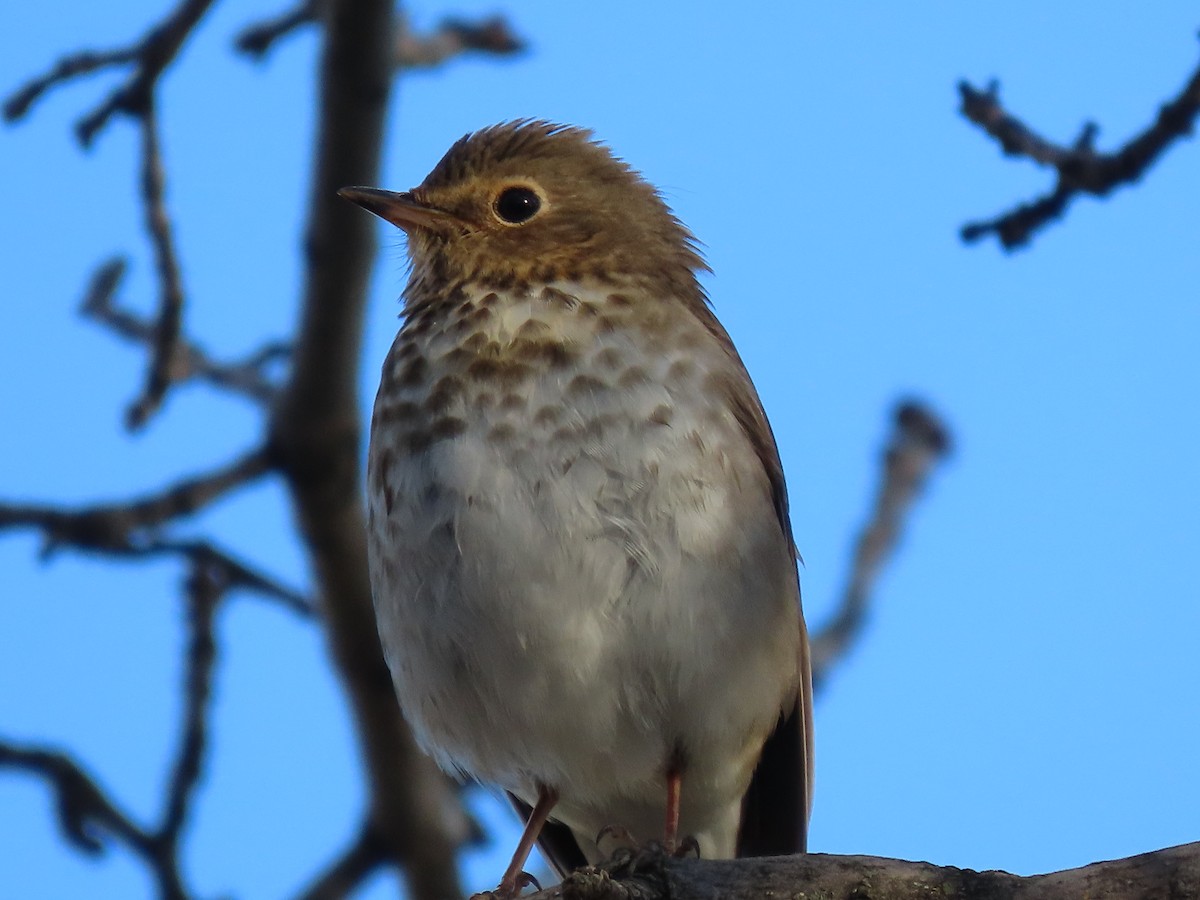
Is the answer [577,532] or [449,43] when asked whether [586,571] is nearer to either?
[577,532]

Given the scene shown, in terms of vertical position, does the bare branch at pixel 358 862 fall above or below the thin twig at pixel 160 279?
below

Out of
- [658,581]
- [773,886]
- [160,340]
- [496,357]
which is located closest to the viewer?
[773,886]

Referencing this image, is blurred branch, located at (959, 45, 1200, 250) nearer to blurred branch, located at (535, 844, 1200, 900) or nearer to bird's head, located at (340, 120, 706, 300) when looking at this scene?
bird's head, located at (340, 120, 706, 300)

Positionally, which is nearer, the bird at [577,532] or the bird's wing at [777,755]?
the bird at [577,532]

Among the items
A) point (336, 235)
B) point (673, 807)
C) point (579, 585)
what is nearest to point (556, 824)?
point (673, 807)

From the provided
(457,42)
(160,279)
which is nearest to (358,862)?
(160,279)

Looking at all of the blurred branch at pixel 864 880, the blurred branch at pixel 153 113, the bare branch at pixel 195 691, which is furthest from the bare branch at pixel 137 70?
the blurred branch at pixel 864 880

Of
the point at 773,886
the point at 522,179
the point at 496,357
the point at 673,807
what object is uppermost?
the point at 522,179

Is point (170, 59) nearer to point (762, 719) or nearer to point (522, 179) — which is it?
point (522, 179)

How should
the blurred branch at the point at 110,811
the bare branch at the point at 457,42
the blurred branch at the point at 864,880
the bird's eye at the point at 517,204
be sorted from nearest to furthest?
the blurred branch at the point at 864,880, the blurred branch at the point at 110,811, the bird's eye at the point at 517,204, the bare branch at the point at 457,42

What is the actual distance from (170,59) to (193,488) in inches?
58.6

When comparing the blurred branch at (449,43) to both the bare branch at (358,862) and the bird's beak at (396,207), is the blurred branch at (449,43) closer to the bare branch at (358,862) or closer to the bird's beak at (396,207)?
the bird's beak at (396,207)

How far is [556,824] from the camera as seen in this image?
6.27 meters

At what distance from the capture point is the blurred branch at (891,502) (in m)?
7.36
